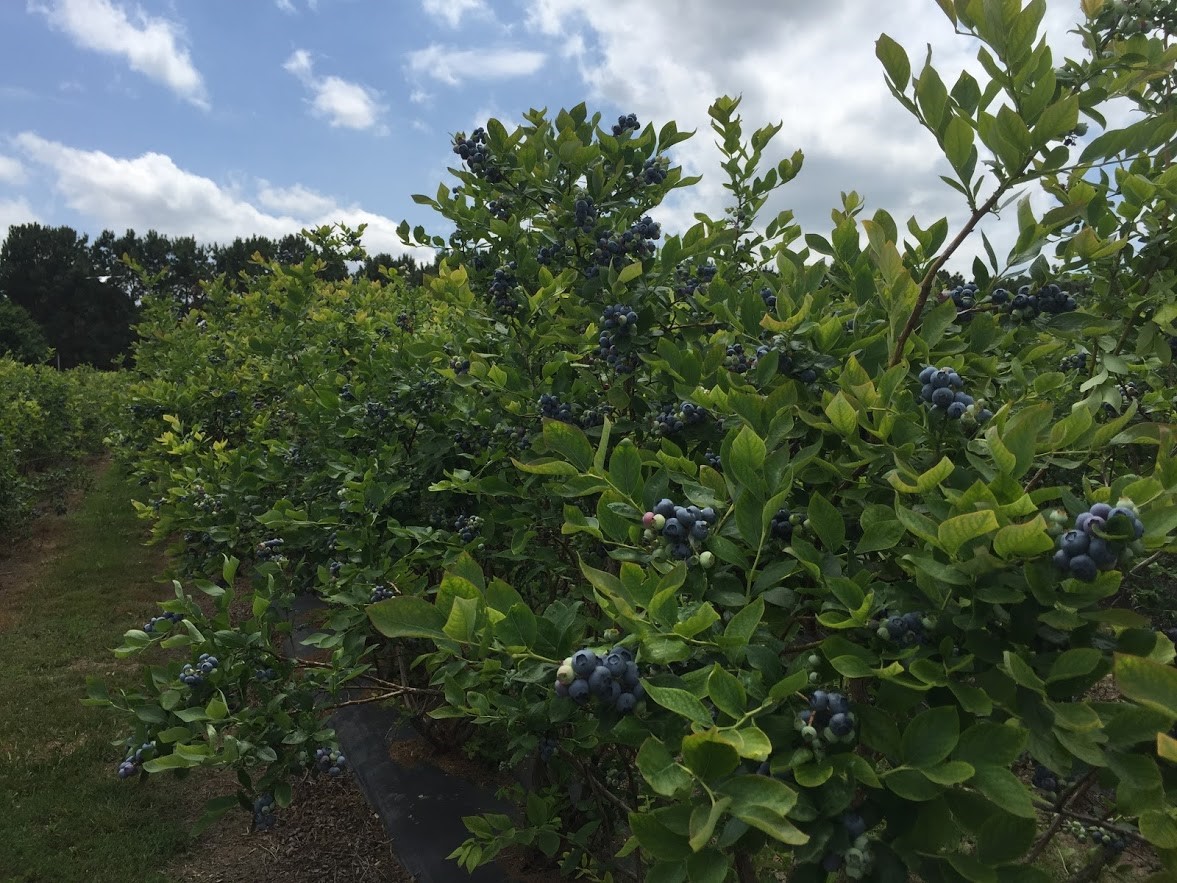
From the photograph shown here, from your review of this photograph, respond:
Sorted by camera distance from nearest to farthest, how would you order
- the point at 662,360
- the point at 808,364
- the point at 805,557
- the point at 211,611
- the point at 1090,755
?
the point at 1090,755, the point at 805,557, the point at 808,364, the point at 662,360, the point at 211,611

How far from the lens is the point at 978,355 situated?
1687mm

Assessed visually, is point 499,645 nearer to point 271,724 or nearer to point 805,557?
point 805,557

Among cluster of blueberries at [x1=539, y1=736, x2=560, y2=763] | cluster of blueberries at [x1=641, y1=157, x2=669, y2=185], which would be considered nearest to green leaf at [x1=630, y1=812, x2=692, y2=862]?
cluster of blueberries at [x1=539, y1=736, x2=560, y2=763]

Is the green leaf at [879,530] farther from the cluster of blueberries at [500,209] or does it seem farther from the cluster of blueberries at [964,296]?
the cluster of blueberries at [500,209]

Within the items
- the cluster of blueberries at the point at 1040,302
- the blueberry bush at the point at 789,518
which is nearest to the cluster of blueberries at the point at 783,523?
the blueberry bush at the point at 789,518

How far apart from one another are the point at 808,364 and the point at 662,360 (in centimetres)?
40

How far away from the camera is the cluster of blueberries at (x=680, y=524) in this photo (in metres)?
1.27

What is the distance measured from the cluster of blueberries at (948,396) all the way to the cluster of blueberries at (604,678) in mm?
732

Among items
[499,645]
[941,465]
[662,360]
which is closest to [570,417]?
[662,360]

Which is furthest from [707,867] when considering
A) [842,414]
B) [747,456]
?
[842,414]

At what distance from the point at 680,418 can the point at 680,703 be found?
3.34 ft

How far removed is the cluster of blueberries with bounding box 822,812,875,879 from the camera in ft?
3.28

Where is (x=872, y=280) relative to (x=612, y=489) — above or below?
above

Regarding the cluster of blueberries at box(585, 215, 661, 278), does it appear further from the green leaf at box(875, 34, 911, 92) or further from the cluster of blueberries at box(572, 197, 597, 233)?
the green leaf at box(875, 34, 911, 92)
